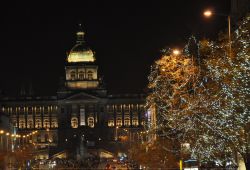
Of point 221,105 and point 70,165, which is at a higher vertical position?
point 221,105

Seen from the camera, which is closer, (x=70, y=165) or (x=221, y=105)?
(x=221, y=105)

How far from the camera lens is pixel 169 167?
59312 millimetres

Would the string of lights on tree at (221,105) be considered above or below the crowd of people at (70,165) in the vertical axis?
above

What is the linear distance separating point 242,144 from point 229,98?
221cm

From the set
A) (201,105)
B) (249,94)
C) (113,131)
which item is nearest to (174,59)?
(201,105)

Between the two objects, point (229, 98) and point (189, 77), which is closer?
point (229, 98)

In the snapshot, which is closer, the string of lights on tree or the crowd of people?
the string of lights on tree

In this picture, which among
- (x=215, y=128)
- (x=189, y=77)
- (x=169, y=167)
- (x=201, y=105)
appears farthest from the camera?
(x=169, y=167)

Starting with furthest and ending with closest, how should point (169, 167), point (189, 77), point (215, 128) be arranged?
point (169, 167)
point (189, 77)
point (215, 128)

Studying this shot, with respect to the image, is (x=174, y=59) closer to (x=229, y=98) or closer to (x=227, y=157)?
(x=227, y=157)

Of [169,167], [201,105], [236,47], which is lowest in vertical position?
[169,167]

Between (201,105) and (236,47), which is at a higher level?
(236,47)

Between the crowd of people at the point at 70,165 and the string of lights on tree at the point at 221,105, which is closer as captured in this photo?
the string of lights on tree at the point at 221,105

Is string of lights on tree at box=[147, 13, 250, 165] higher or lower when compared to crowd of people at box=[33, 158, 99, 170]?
higher
